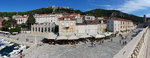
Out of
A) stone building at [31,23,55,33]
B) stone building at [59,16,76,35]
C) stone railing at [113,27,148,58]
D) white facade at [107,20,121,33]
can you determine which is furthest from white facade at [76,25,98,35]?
Result: stone railing at [113,27,148,58]

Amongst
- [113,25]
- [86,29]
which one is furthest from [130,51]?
[113,25]

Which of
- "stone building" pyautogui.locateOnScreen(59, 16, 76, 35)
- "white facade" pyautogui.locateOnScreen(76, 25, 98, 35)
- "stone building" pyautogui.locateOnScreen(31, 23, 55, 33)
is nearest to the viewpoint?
"stone building" pyautogui.locateOnScreen(59, 16, 76, 35)

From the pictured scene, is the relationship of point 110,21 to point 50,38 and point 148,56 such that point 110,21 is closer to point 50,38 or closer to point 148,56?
point 50,38

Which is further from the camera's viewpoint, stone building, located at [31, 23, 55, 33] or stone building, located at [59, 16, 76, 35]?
stone building, located at [31, 23, 55, 33]

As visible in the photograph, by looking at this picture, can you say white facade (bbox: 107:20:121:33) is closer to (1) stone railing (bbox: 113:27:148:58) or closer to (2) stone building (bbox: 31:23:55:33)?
(2) stone building (bbox: 31:23:55:33)

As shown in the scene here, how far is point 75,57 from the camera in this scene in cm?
1496

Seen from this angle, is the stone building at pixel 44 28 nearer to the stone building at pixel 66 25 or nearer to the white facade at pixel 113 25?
the stone building at pixel 66 25

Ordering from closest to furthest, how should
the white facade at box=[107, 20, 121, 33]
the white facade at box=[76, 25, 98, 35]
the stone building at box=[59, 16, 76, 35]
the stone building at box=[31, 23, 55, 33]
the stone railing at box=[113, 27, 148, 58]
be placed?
the stone railing at box=[113, 27, 148, 58]
the stone building at box=[59, 16, 76, 35]
the white facade at box=[76, 25, 98, 35]
the stone building at box=[31, 23, 55, 33]
the white facade at box=[107, 20, 121, 33]

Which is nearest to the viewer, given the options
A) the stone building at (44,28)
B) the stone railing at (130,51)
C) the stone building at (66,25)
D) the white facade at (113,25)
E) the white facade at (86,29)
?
the stone railing at (130,51)

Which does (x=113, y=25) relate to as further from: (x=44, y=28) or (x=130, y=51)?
(x=130, y=51)

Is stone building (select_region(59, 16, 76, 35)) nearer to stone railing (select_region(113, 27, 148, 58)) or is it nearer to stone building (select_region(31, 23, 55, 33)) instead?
stone building (select_region(31, 23, 55, 33))

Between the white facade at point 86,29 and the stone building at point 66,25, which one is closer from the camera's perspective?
the stone building at point 66,25

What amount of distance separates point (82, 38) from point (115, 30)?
2333 cm

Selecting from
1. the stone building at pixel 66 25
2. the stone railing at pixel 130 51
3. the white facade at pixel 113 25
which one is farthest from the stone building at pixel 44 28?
the stone railing at pixel 130 51
